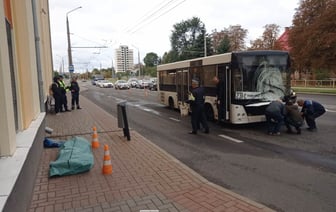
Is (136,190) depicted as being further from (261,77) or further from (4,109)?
(261,77)

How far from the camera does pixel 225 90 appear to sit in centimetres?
1033

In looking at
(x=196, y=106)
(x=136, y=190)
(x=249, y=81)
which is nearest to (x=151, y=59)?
(x=249, y=81)

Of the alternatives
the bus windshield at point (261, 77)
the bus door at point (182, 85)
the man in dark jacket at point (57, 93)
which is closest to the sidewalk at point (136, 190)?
the bus windshield at point (261, 77)

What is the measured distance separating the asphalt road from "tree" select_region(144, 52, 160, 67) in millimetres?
118359

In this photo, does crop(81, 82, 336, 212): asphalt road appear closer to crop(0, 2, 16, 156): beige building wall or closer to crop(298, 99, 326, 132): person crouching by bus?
crop(298, 99, 326, 132): person crouching by bus

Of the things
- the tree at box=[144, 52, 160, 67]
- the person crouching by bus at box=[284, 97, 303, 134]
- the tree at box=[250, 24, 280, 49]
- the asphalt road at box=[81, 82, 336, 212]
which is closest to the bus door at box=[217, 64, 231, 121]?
the asphalt road at box=[81, 82, 336, 212]

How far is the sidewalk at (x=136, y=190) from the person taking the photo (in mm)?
4125

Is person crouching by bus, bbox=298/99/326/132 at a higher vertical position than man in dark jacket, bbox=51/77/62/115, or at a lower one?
lower

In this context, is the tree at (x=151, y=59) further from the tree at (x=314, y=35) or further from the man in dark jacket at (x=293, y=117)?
the man in dark jacket at (x=293, y=117)

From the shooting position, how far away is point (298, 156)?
6.83 metres

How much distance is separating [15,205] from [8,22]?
3253 mm

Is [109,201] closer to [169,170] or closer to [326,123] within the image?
[169,170]

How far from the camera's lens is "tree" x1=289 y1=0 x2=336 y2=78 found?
3056 centimetres

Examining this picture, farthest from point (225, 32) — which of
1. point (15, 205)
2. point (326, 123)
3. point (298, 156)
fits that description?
point (15, 205)
